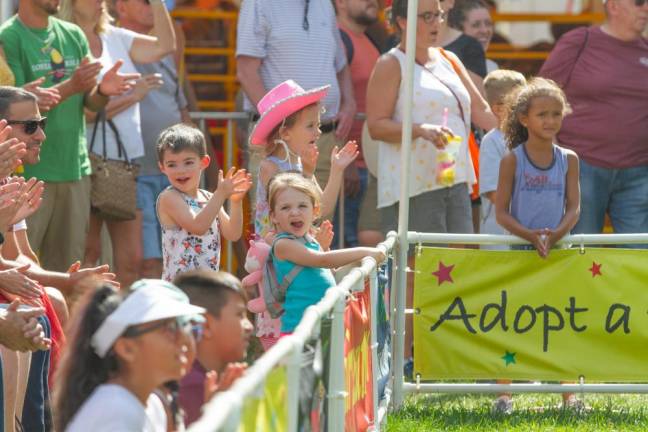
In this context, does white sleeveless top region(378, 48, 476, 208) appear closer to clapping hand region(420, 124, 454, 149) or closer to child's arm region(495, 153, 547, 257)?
clapping hand region(420, 124, 454, 149)

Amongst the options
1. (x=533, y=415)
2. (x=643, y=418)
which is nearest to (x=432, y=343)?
(x=533, y=415)

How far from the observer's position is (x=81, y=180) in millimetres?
8664

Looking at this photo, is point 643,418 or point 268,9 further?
point 268,9

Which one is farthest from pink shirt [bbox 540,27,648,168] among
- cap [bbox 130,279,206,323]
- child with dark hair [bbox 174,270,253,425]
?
cap [bbox 130,279,206,323]

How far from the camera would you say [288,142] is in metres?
7.32

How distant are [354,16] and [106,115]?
219 cm

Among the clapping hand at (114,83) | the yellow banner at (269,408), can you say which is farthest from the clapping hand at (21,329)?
the clapping hand at (114,83)

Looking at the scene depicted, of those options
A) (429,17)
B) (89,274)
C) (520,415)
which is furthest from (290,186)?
(429,17)

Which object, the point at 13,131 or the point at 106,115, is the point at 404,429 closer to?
the point at 13,131

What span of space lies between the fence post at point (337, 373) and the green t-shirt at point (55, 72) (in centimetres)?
352

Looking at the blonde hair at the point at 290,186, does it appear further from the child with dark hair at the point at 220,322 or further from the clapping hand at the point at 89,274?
the child with dark hair at the point at 220,322

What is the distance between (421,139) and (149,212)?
2090 mm

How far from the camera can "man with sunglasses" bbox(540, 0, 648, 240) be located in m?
9.52

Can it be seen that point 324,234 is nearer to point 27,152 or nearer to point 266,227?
point 266,227
